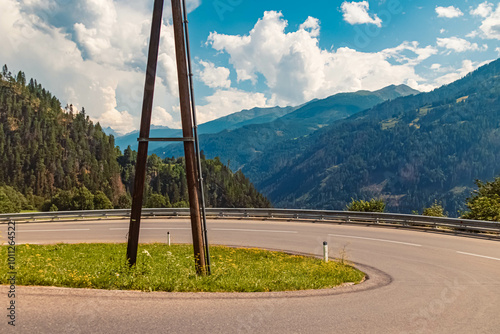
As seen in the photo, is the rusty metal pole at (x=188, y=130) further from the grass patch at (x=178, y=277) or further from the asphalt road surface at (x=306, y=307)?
the asphalt road surface at (x=306, y=307)

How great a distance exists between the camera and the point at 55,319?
5316mm

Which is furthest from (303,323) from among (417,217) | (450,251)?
(417,217)

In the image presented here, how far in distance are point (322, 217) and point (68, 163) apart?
149m

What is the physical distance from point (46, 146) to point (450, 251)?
543 feet

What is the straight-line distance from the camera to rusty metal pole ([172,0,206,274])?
871 centimetres

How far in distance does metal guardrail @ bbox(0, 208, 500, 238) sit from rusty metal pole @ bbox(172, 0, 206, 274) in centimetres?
1537

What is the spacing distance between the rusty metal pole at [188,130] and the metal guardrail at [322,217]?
605 inches

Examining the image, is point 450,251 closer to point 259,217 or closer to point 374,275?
point 374,275

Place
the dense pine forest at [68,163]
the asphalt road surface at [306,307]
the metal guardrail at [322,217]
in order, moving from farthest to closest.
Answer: the dense pine forest at [68,163] < the metal guardrail at [322,217] < the asphalt road surface at [306,307]

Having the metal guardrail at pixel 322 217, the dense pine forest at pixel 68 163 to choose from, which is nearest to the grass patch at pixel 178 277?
the metal guardrail at pixel 322 217

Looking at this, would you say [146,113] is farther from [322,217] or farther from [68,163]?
[68,163]

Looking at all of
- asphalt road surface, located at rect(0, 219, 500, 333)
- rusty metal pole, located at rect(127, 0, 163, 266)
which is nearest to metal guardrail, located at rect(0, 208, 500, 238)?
asphalt road surface, located at rect(0, 219, 500, 333)

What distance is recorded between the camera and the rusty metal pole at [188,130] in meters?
8.71

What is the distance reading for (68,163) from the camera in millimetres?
153750
